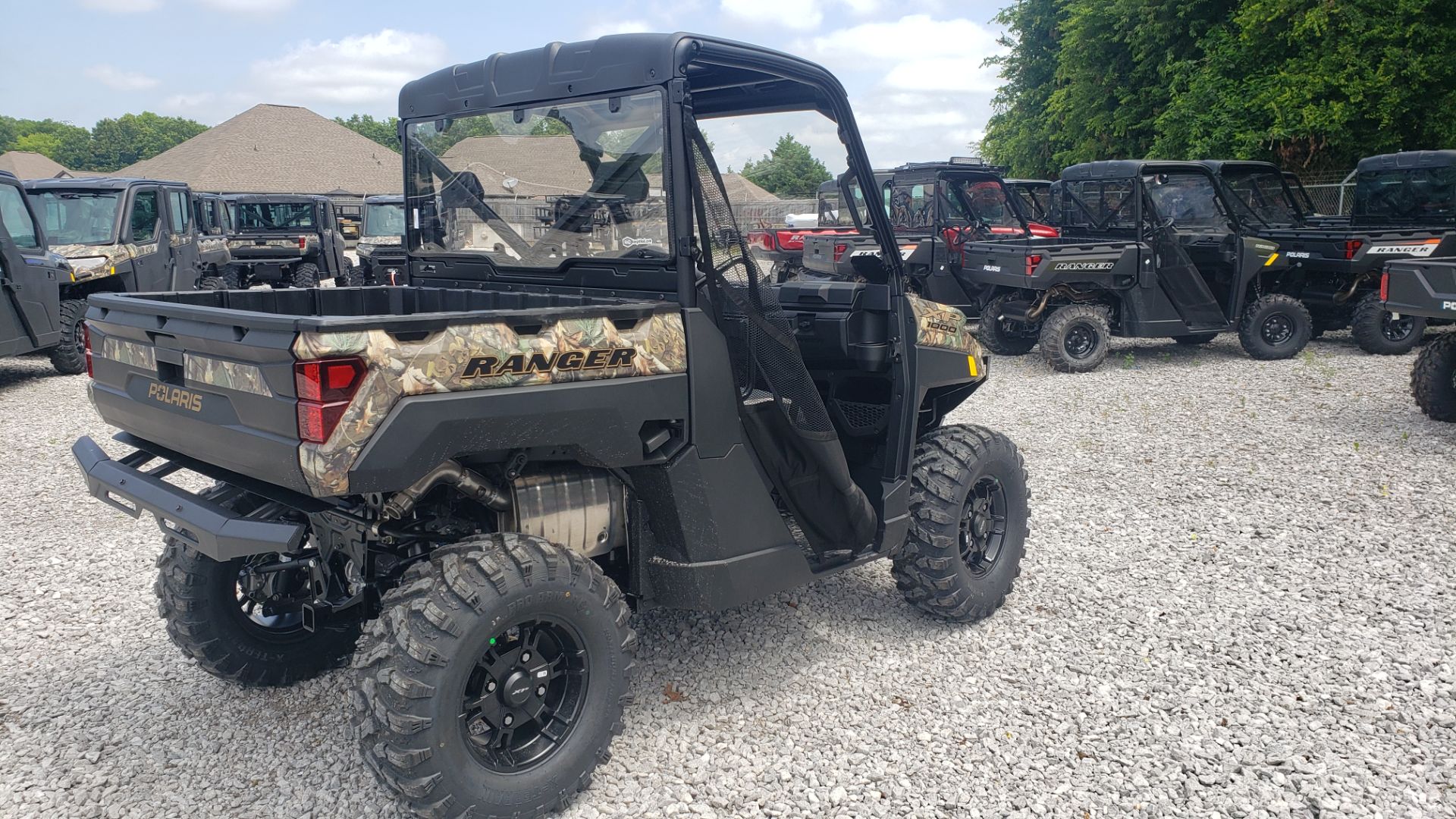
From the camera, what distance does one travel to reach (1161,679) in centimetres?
385

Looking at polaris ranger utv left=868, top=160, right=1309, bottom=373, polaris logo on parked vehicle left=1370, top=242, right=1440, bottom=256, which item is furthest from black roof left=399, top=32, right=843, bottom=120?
polaris logo on parked vehicle left=1370, top=242, right=1440, bottom=256

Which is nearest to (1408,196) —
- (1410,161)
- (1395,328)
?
(1410,161)

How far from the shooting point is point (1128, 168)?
10.8 meters

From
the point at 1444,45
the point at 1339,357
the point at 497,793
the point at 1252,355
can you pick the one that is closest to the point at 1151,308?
the point at 1252,355

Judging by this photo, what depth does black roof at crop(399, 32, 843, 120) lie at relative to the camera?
3049 millimetres

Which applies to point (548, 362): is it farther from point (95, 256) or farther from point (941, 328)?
point (95, 256)

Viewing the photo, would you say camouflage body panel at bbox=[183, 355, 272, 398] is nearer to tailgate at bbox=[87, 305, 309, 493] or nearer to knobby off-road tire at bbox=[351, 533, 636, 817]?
tailgate at bbox=[87, 305, 309, 493]

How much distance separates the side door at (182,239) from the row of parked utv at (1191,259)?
8898mm

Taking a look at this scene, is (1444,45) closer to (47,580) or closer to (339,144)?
(47,580)

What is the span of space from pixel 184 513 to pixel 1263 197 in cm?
1239

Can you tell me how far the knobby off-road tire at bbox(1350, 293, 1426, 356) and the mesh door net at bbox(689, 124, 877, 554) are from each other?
10.3 m

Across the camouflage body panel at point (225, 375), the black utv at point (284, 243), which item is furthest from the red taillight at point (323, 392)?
the black utv at point (284, 243)

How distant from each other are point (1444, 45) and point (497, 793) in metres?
21.2

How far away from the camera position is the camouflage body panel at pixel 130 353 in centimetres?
304
